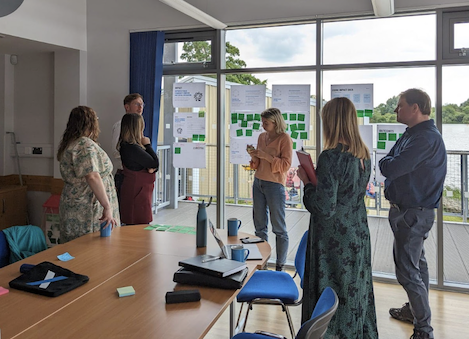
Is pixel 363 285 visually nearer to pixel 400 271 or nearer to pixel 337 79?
pixel 400 271

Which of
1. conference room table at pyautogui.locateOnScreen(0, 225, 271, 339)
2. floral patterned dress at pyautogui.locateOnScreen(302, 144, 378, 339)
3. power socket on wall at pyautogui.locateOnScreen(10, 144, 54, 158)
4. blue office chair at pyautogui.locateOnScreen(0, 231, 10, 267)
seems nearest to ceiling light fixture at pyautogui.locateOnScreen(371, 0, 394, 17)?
floral patterned dress at pyautogui.locateOnScreen(302, 144, 378, 339)

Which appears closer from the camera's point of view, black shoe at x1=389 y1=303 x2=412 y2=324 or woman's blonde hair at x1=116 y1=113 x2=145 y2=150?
black shoe at x1=389 y1=303 x2=412 y2=324

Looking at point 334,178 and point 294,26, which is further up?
point 294,26

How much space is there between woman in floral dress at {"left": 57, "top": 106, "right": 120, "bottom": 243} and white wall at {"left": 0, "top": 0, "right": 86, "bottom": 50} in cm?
187

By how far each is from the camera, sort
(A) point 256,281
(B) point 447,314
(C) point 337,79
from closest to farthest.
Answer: (A) point 256,281
(B) point 447,314
(C) point 337,79

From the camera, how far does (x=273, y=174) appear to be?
4082 mm

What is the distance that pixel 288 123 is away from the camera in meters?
4.52

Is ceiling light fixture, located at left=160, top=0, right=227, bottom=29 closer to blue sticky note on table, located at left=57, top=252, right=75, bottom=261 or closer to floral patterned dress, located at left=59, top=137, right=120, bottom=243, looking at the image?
floral patterned dress, located at left=59, top=137, right=120, bottom=243

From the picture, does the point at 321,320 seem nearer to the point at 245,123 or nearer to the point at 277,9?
the point at 245,123

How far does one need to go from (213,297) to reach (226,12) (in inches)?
139

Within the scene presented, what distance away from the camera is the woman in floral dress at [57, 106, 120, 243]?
2.98 m

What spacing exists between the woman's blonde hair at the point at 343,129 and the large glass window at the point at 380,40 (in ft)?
6.59

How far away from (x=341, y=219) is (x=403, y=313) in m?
1.48

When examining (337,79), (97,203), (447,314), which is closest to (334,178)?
(97,203)
